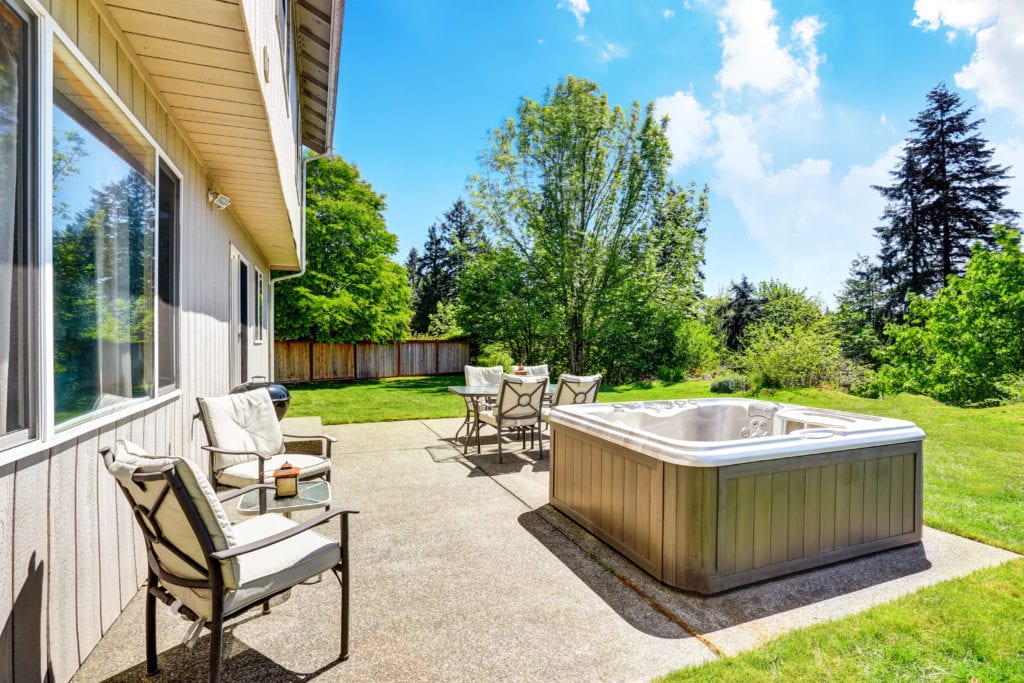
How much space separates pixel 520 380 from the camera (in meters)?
5.50

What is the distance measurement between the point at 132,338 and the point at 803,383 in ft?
43.2

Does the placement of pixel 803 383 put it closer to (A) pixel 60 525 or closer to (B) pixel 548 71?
(B) pixel 548 71

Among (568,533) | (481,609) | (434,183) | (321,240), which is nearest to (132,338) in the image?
(481,609)

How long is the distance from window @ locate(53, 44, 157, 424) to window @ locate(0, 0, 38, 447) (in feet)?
0.66

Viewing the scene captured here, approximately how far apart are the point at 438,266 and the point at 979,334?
24.4 meters

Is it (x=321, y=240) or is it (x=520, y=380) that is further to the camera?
(x=321, y=240)

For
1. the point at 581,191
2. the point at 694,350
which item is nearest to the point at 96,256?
the point at 581,191

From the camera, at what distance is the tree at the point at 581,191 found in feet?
48.3

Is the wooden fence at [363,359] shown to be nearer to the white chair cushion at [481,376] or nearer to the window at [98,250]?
the white chair cushion at [481,376]

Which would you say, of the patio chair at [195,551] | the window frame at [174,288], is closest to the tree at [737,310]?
the window frame at [174,288]

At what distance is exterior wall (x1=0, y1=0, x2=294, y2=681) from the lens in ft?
5.19

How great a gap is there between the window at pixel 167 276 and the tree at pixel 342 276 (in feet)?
39.5

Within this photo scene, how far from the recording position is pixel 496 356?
16250 millimetres

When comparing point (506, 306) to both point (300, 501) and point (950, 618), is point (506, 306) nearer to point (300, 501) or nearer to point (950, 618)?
point (300, 501)
